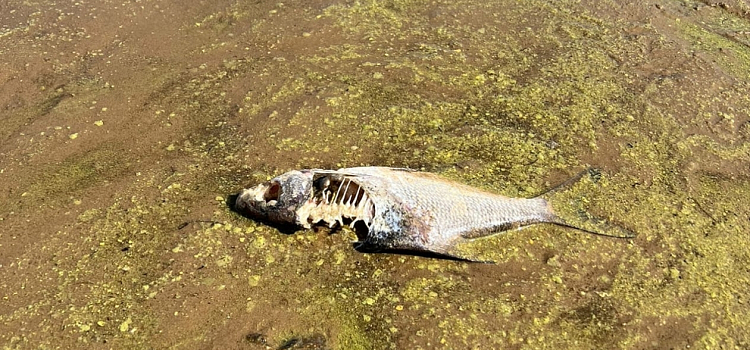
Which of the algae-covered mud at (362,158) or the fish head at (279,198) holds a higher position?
the fish head at (279,198)

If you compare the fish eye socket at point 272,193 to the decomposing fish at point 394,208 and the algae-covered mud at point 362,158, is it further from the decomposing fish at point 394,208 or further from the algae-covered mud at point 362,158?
the algae-covered mud at point 362,158

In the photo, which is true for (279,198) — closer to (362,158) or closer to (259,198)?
(259,198)

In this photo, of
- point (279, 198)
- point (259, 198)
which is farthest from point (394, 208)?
→ point (259, 198)

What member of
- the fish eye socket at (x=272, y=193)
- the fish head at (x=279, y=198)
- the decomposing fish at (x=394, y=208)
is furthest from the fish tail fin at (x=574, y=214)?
the fish eye socket at (x=272, y=193)

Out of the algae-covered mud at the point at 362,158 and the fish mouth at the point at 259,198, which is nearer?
the algae-covered mud at the point at 362,158

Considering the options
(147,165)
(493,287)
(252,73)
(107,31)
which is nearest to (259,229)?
(147,165)

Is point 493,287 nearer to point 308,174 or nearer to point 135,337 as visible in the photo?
point 308,174

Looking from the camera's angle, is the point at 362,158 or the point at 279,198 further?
the point at 362,158
